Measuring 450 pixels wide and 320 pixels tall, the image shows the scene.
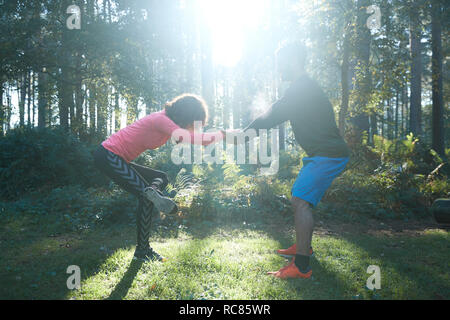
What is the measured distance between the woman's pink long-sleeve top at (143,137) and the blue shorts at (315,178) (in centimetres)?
112

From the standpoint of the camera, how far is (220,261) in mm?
3891

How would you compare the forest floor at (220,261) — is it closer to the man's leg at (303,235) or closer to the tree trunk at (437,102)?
the man's leg at (303,235)

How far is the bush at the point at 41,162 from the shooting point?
29.9ft

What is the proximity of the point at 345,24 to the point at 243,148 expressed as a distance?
5.79 m

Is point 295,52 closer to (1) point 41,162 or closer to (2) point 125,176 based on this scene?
(2) point 125,176

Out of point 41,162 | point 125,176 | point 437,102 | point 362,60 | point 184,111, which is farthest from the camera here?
point 437,102

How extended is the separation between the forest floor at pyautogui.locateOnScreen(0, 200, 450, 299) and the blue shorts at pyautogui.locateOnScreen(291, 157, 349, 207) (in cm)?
92

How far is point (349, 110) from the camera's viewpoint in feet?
35.7

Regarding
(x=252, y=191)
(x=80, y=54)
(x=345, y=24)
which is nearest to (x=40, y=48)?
(x=80, y=54)

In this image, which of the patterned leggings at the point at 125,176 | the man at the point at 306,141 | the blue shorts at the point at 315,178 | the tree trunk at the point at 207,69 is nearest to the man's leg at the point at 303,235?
the man at the point at 306,141

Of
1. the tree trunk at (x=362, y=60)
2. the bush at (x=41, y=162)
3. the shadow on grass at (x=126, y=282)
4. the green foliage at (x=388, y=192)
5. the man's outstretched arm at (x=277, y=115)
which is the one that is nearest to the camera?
the shadow on grass at (x=126, y=282)

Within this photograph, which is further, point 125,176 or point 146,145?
point 146,145

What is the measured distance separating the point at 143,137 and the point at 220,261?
1829 millimetres

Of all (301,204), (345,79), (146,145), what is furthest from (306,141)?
(345,79)
